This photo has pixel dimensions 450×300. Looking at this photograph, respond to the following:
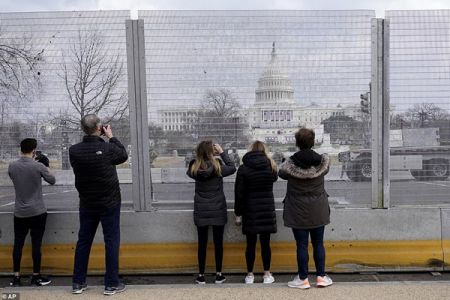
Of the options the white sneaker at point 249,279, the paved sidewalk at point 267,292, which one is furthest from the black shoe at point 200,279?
the white sneaker at point 249,279

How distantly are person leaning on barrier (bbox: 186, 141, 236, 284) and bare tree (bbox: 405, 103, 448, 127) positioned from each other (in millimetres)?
2152

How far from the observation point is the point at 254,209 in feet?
17.8

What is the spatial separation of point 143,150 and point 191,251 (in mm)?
1313

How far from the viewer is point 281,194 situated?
6047 mm

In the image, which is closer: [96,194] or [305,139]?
[96,194]

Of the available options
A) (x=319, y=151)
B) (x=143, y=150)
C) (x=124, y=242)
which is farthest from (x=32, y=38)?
(x=319, y=151)

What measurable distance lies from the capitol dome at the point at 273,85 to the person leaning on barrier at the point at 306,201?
0.70 metres

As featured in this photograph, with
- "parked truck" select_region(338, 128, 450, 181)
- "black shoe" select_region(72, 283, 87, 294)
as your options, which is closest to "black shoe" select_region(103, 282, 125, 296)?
"black shoe" select_region(72, 283, 87, 294)

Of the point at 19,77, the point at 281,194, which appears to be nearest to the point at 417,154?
the point at 281,194

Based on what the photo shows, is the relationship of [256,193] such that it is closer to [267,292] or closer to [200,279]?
[267,292]

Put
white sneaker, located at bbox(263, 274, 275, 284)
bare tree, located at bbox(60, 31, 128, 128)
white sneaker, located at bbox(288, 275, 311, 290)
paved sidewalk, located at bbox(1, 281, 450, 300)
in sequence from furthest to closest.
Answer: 1. bare tree, located at bbox(60, 31, 128, 128)
2. white sneaker, located at bbox(263, 274, 275, 284)
3. white sneaker, located at bbox(288, 275, 311, 290)
4. paved sidewalk, located at bbox(1, 281, 450, 300)

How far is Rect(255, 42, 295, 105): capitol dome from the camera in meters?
5.84

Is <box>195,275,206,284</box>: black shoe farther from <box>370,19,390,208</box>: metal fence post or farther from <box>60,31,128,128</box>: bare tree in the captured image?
<box>370,19,390,208</box>: metal fence post

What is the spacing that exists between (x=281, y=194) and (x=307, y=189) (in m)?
0.84
